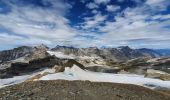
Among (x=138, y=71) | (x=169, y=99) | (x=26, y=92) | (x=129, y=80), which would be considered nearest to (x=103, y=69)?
(x=138, y=71)

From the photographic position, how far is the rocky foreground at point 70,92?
35.8 metres

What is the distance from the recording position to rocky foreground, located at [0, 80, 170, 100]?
3575 centimetres

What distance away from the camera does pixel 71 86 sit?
4097 cm

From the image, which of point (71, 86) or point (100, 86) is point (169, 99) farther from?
point (71, 86)

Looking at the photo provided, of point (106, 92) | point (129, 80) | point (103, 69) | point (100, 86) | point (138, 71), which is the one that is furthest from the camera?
point (103, 69)

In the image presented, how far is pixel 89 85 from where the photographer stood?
43062 mm

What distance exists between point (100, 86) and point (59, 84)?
622 centimetres

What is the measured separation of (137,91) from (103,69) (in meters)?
148

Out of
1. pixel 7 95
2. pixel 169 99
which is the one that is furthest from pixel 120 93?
pixel 7 95

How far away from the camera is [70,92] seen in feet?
124

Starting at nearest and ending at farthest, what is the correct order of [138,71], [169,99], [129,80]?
1. [169,99]
2. [129,80]
3. [138,71]

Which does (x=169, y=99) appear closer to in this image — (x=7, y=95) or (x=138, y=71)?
(x=7, y=95)

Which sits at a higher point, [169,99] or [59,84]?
[59,84]

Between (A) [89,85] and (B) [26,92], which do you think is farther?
(A) [89,85]
